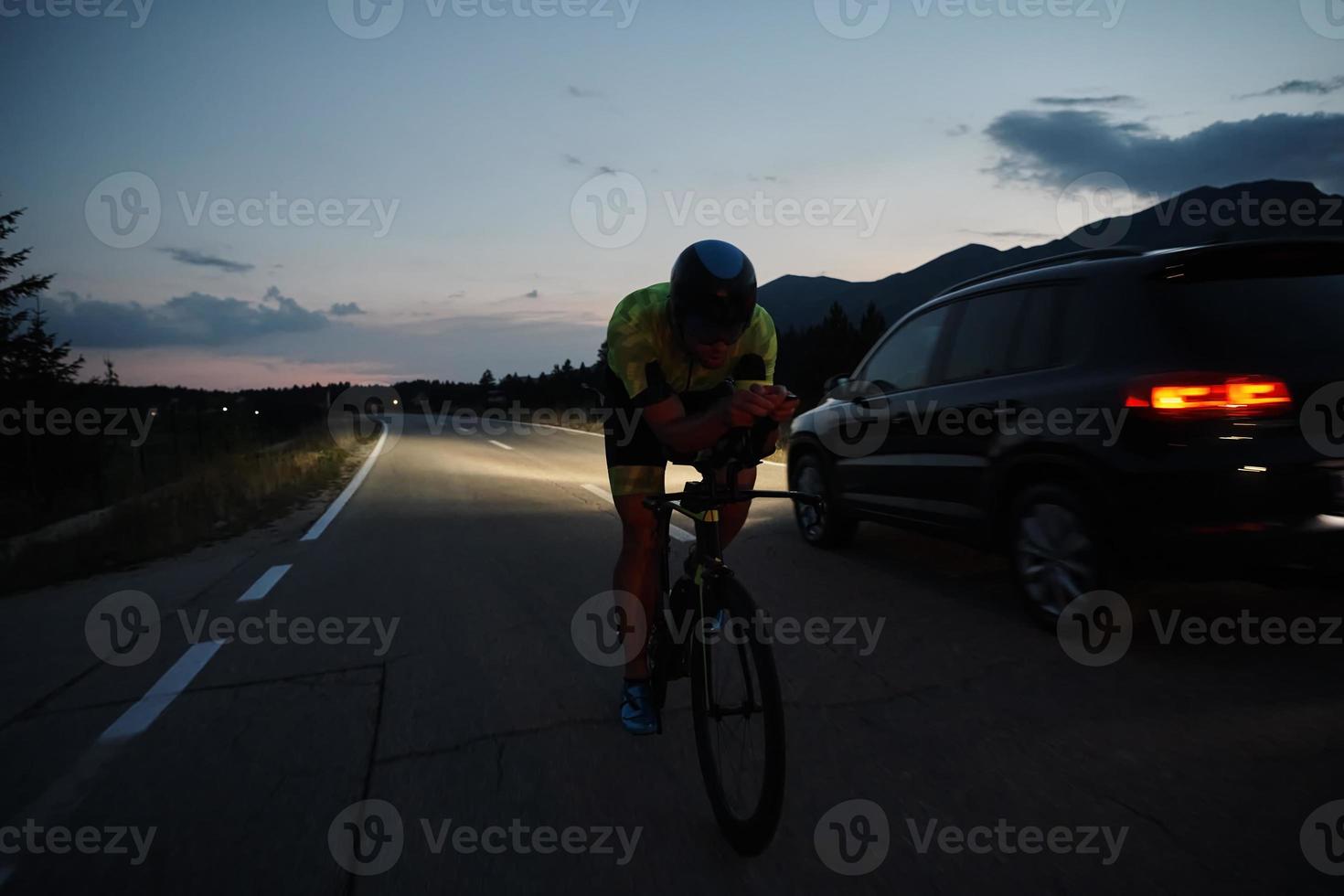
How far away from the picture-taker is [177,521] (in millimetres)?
10188

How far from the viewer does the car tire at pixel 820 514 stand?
7.11 m

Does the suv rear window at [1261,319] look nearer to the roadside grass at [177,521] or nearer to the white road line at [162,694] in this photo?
the white road line at [162,694]

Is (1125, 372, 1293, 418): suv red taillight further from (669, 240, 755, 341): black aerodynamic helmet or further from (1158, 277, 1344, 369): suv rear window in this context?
(669, 240, 755, 341): black aerodynamic helmet

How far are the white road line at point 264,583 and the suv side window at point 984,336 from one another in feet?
16.9

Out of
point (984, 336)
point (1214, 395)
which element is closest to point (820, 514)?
point (984, 336)

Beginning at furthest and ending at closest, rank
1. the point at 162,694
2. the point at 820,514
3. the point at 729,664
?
the point at 820,514
the point at 162,694
the point at 729,664

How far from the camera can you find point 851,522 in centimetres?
721

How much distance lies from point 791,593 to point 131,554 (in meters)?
6.61

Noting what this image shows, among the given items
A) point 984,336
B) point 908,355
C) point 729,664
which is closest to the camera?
point 729,664

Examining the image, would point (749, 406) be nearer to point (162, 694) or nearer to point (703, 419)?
point (703, 419)

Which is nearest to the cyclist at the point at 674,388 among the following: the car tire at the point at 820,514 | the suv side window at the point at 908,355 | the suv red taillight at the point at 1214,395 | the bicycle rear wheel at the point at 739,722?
the bicycle rear wheel at the point at 739,722

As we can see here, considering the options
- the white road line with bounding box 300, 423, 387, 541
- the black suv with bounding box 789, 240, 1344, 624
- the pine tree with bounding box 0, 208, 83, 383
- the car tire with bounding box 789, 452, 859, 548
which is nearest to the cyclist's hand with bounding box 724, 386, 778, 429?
the black suv with bounding box 789, 240, 1344, 624

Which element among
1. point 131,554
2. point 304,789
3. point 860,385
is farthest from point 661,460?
point 131,554

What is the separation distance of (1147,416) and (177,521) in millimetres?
10182
